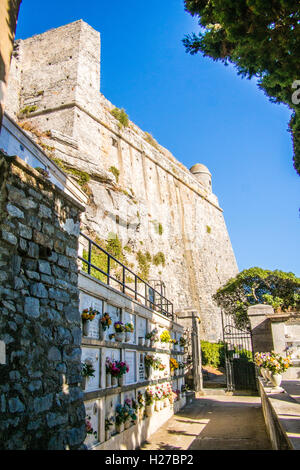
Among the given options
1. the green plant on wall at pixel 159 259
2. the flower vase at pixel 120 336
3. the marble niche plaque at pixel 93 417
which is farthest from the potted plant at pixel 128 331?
the green plant on wall at pixel 159 259

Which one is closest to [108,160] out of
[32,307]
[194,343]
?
[194,343]

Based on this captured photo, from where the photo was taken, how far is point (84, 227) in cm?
1869

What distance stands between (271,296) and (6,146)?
2295 cm

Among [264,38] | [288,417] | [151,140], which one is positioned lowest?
[288,417]

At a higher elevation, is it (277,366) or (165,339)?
(165,339)

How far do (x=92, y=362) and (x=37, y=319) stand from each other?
6.70 ft

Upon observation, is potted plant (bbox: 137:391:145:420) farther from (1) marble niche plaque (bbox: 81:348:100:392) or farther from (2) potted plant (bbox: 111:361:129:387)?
(1) marble niche plaque (bbox: 81:348:100:392)

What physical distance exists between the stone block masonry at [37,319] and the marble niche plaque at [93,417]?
881mm

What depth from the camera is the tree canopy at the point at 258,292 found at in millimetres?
26156

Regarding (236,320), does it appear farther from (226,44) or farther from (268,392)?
(226,44)

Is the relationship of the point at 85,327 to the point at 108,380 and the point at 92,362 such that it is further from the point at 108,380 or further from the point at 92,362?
the point at 108,380

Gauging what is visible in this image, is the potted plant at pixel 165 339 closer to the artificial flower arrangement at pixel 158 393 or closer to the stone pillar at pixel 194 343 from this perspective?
the artificial flower arrangement at pixel 158 393

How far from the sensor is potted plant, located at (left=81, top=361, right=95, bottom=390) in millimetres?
5024

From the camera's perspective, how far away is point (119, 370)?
Answer: 6172mm
